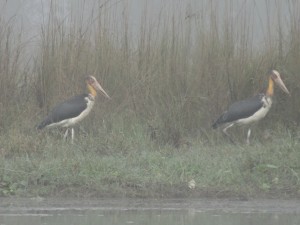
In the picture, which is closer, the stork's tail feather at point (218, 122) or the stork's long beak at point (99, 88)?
the stork's tail feather at point (218, 122)

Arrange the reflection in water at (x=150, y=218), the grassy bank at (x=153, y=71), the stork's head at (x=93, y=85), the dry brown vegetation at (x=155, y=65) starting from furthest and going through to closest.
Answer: the dry brown vegetation at (x=155, y=65), the stork's head at (x=93, y=85), the grassy bank at (x=153, y=71), the reflection in water at (x=150, y=218)

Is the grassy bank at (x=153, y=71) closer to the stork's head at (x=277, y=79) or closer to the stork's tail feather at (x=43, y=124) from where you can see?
the stork's tail feather at (x=43, y=124)

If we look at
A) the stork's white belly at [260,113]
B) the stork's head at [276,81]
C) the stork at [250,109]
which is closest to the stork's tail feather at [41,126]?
the stork at [250,109]

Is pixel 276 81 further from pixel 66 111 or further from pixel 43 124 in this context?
pixel 43 124

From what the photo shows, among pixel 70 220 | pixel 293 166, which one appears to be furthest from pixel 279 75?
pixel 70 220

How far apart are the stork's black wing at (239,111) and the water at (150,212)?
2860 millimetres

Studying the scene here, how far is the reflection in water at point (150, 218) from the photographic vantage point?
23.9 ft

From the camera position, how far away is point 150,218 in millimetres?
7504

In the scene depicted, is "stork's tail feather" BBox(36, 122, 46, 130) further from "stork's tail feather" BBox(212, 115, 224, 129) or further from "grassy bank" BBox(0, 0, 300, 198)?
"stork's tail feather" BBox(212, 115, 224, 129)

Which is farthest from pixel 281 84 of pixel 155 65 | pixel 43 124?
pixel 43 124

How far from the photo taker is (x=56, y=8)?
39.7 ft

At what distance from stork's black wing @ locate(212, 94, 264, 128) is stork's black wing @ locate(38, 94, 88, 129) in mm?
1524

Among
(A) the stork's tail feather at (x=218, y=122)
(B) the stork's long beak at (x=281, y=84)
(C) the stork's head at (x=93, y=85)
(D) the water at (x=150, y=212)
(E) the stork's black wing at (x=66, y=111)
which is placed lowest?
(D) the water at (x=150, y=212)

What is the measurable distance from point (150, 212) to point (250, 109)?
3.65m
